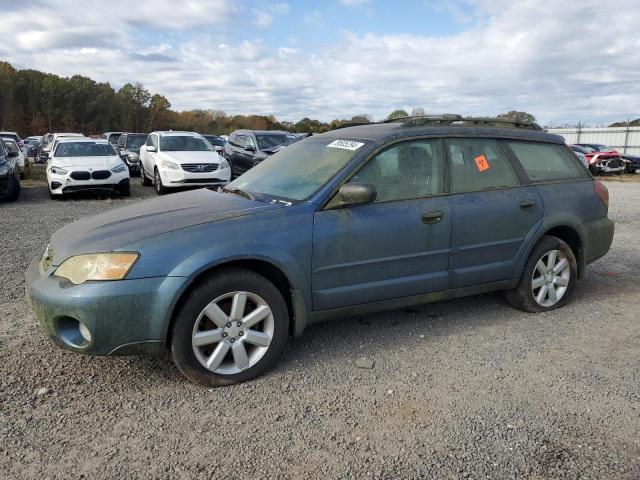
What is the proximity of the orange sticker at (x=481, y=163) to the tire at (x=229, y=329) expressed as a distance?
2046 mm

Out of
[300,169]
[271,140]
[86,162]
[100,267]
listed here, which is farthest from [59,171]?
[100,267]

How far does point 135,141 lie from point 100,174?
887cm

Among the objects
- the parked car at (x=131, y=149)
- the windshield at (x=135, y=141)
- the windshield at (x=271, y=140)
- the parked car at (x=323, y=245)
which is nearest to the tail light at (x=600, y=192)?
the parked car at (x=323, y=245)

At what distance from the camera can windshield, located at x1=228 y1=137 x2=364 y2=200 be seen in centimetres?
379

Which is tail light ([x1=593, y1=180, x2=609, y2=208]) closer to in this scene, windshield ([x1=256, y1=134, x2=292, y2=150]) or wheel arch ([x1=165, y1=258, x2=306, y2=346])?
wheel arch ([x1=165, y1=258, x2=306, y2=346])

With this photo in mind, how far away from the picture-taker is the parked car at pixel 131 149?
18.8 metres

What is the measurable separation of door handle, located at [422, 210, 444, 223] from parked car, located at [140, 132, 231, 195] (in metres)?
10.0

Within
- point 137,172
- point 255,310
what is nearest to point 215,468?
point 255,310

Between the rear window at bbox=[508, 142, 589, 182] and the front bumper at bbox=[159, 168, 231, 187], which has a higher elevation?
the rear window at bbox=[508, 142, 589, 182]

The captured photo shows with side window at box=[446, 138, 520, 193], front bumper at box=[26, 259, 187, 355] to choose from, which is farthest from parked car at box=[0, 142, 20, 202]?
side window at box=[446, 138, 520, 193]

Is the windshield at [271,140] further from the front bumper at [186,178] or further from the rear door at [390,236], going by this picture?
the rear door at [390,236]

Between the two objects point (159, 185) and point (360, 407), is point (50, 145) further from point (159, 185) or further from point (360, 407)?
point (360, 407)

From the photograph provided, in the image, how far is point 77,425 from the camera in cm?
284

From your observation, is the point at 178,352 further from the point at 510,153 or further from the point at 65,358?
the point at 510,153
